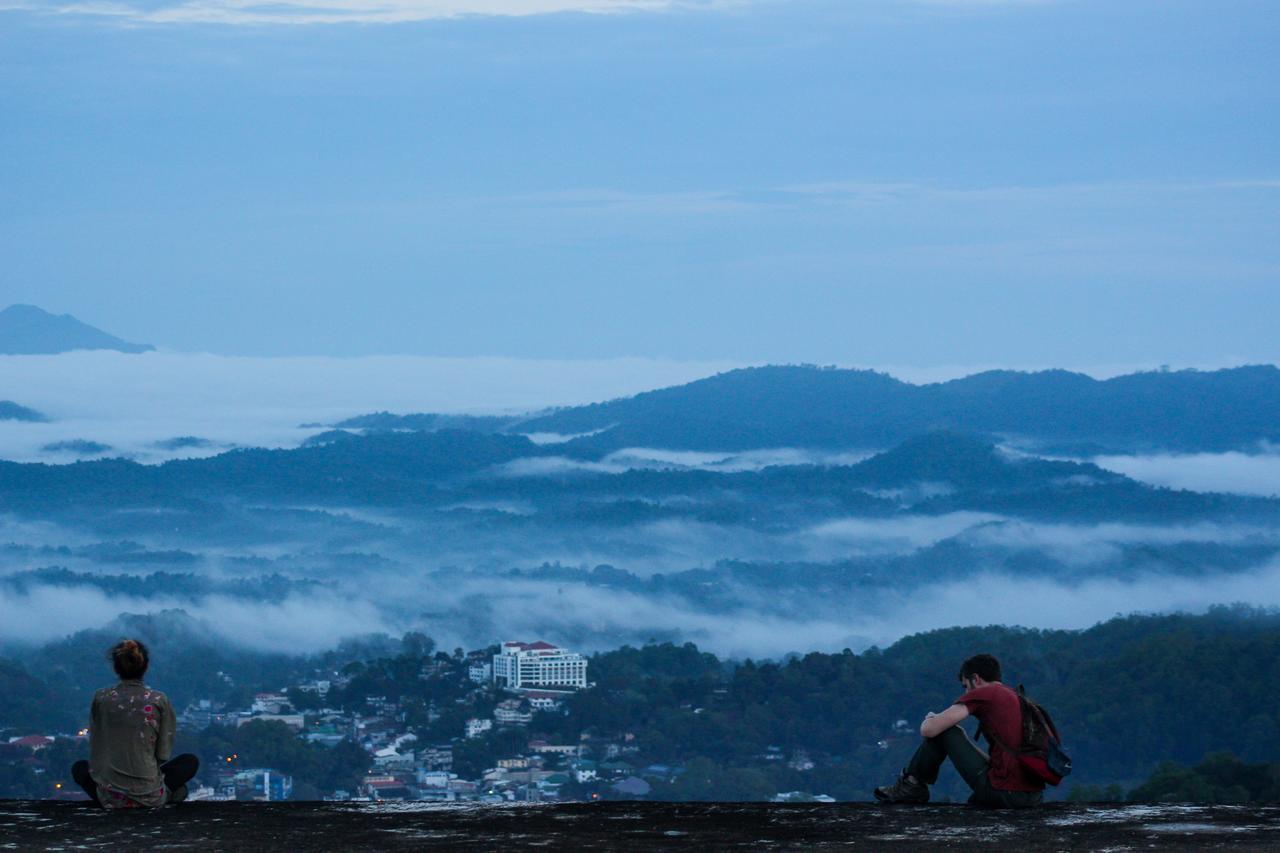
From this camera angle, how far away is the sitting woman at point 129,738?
36.0 ft

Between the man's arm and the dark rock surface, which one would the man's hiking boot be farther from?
the man's arm

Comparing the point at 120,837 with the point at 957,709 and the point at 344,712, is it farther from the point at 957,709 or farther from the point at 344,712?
the point at 344,712

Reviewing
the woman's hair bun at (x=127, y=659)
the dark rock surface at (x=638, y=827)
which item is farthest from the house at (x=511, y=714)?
the woman's hair bun at (x=127, y=659)

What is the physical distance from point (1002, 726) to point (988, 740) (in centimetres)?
23

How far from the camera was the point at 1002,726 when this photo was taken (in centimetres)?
1066

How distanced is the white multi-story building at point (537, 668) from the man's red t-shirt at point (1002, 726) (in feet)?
269

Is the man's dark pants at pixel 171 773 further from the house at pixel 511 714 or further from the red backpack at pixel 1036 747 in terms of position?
the house at pixel 511 714

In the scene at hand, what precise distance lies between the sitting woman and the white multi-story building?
81.4 m

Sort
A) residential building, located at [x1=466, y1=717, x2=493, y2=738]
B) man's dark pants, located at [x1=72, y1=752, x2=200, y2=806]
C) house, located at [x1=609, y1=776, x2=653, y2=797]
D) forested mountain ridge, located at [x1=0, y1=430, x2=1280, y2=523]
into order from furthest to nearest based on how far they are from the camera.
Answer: forested mountain ridge, located at [x1=0, y1=430, x2=1280, y2=523], residential building, located at [x1=466, y1=717, x2=493, y2=738], house, located at [x1=609, y1=776, x2=653, y2=797], man's dark pants, located at [x1=72, y1=752, x2=200, y2=806]

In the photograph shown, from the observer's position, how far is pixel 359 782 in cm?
6738

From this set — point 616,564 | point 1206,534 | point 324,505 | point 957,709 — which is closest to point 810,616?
point 616,564

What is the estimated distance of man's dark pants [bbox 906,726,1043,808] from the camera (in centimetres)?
1083

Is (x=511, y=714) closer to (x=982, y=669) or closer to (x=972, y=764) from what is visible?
(x=972, y=764)

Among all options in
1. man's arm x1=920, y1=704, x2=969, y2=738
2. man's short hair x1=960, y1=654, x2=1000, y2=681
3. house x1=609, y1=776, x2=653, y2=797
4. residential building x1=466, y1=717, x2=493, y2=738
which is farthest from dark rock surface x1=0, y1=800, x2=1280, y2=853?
residential building x1=466, y1=717, x2=493, y2=738
